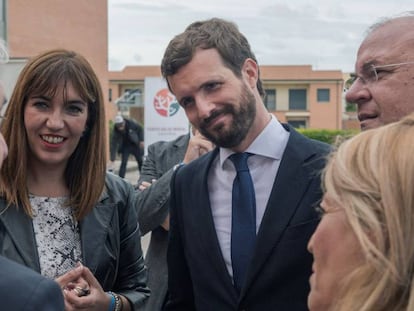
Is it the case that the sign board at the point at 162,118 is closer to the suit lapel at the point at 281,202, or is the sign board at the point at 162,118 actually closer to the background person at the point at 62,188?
the background person at the point at 62,188

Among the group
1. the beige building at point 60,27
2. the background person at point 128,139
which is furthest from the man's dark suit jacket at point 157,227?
the beige building at point 60,27

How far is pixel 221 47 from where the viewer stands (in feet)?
8.17

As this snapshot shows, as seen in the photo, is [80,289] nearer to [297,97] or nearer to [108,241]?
[108,241]

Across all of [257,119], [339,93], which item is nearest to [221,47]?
[257,119]

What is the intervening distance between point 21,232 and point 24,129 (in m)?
0.45

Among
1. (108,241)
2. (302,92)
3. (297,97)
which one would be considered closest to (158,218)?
(108,241)

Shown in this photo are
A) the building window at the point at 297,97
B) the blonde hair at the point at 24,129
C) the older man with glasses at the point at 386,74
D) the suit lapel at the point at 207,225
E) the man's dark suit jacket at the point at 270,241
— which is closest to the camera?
the older man with glasses at the point at 386,74

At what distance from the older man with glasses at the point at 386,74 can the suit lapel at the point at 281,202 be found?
0.31 meters

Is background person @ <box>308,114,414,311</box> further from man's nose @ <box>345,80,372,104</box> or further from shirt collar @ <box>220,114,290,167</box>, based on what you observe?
shirt collar @ <box>220,114,290,167</box>

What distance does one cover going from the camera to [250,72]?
2600 millimetres

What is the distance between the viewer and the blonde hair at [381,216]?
1.21m

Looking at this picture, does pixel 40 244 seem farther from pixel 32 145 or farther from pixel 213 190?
pixel 213 190

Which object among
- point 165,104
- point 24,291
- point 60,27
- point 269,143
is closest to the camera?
point 24,291

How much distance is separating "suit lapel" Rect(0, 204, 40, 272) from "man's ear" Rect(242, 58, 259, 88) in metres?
1.09
